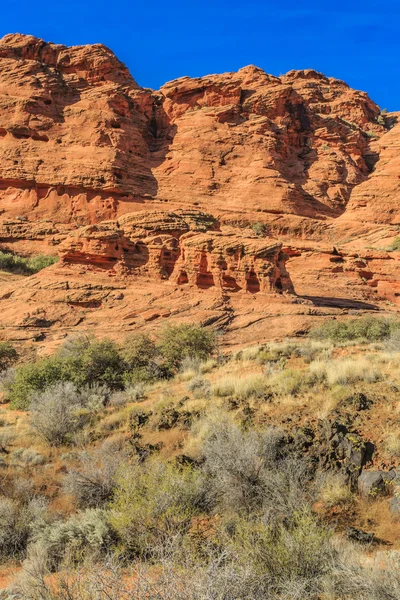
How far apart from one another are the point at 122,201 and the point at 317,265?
1847cm

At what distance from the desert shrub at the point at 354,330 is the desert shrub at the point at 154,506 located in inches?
424

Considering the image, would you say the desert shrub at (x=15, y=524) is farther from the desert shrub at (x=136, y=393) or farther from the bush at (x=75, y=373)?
the bush at (x=75, y=373)

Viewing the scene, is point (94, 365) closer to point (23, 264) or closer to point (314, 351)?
point (314, 351)

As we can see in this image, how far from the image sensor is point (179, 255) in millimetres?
19125

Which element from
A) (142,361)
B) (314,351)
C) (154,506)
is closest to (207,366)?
(142,361)

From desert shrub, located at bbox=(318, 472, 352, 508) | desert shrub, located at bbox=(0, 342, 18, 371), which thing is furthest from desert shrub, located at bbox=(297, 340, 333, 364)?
desert shrub, located at bbox=(0, 342, 18, 371)

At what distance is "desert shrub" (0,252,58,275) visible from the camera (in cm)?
2847

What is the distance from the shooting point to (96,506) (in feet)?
19.2

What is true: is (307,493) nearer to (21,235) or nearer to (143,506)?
(143,506)

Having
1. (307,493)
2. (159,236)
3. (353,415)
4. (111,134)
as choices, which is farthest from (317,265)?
(307,493)

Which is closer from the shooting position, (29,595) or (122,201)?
(29,595)

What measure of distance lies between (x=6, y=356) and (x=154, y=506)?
38.1ft

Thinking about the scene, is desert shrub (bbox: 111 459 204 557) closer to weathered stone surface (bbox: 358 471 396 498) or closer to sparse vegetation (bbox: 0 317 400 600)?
sparse vegetation (bbox: 0 317 400 600)

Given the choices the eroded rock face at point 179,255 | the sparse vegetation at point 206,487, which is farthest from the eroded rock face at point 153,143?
the sparse vegetation at point 206,487
